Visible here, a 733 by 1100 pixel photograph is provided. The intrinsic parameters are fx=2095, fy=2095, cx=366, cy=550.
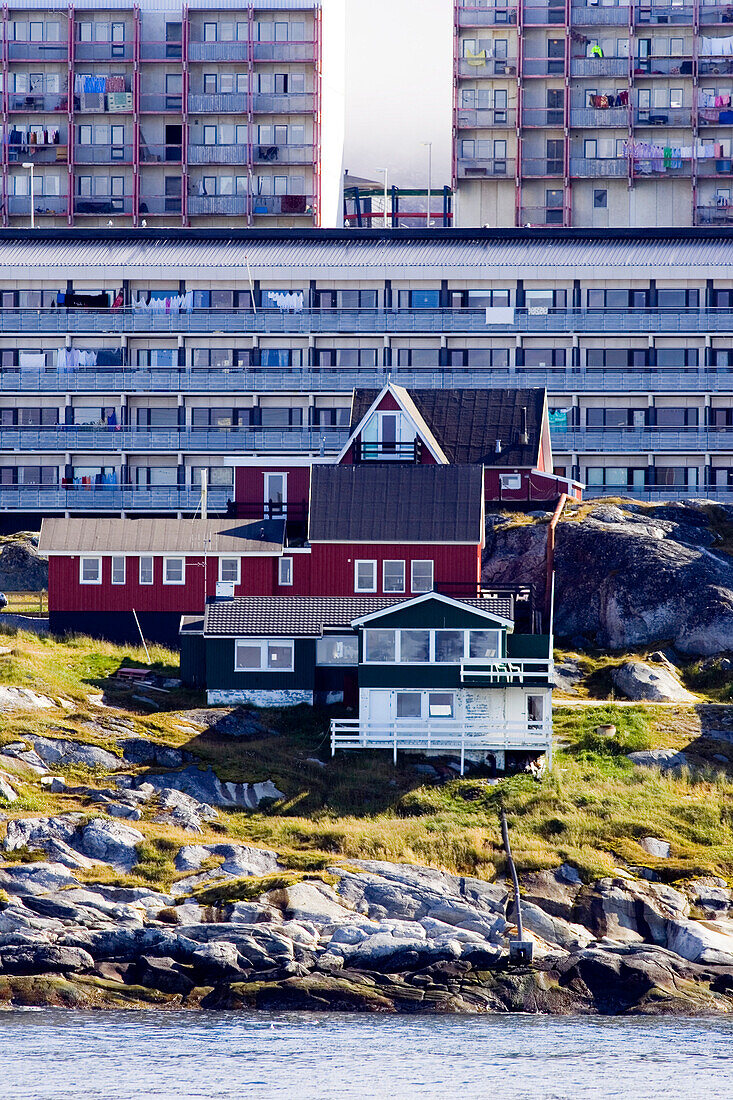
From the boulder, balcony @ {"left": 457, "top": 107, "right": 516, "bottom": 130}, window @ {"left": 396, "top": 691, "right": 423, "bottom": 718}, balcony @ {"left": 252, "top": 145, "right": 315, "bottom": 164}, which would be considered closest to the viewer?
window @ {"left": 396, "top": 691, "right": 423, "bottom": 718}

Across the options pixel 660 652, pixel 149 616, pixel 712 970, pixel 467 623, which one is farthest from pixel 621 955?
pixel 149 616

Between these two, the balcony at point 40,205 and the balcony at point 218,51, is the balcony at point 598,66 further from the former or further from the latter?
the balcony at point 40,205

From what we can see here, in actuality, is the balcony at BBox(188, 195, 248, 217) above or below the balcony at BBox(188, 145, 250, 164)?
below

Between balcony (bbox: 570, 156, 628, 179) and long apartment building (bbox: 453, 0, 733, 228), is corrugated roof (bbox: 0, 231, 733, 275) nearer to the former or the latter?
long apartment building (bbox: 453, 0, 733, 228)

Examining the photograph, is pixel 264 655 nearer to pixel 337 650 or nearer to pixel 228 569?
pixel 337 650

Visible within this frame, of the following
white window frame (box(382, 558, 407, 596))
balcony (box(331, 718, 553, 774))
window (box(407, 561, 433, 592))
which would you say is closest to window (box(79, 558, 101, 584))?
white window frame (box(382, 558, 407, 596))

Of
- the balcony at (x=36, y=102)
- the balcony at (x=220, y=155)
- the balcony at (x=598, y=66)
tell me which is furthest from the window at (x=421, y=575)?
the balcony at (x=36, y=102)

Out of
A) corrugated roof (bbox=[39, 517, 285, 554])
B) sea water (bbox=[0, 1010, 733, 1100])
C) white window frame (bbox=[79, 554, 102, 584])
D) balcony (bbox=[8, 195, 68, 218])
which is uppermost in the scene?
balcony (bbox=[8, 195, 68, 218])
